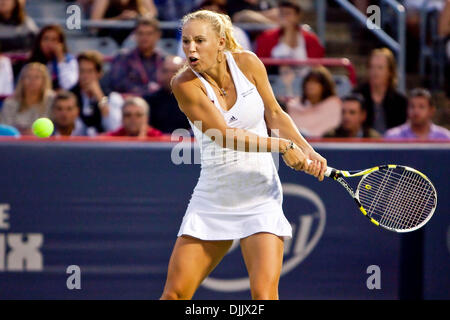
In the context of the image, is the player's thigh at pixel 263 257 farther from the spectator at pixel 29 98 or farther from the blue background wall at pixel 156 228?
the spectator at pixel 29 98

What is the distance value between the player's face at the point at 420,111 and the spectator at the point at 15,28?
3.74 m

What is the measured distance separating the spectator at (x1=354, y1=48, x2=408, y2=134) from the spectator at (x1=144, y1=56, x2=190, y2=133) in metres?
1.64

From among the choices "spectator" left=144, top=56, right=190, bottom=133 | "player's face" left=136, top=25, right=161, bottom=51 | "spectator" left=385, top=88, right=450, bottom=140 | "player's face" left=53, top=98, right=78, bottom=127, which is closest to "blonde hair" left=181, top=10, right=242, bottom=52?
"spectator" left=144, top=56, right=190, bottom=133

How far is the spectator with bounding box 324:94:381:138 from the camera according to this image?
7.28m

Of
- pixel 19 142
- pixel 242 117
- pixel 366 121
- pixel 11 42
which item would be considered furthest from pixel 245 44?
pixel 242 117

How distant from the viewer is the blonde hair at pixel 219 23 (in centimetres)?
436

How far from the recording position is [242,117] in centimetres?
449

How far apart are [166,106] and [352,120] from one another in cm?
155

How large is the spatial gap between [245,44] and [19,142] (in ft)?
10.0

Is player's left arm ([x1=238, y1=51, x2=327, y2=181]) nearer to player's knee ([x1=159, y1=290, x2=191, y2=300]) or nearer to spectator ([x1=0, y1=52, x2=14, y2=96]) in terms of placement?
player's knee ([x1=159, y1=290, x2=191, y2=300])

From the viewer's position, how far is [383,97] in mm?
7867

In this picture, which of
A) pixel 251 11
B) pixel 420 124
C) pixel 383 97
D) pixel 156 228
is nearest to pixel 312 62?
pixel 383 97

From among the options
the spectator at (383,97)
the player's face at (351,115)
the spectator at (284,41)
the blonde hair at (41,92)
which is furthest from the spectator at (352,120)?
the blonde hair at (41,92)

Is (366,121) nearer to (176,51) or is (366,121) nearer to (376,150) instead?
(376,150)
